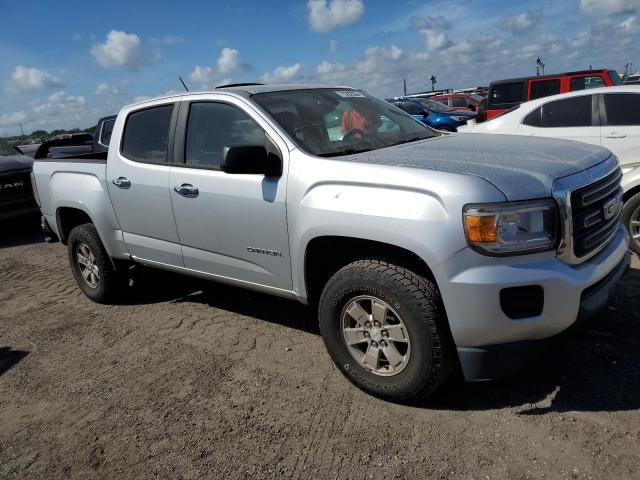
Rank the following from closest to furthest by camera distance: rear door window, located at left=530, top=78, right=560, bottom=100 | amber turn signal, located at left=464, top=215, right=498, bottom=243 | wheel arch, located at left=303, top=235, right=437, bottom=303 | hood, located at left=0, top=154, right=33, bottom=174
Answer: amber turn signal, located at left=464, top=215, right=498, bottom=243 < wheel arch, located at left=303, top=235, right=437, bottom=303 < hood, located at left=0, top=154, right=33, bottom=174 < rear door window, located at left=530, top=78, right=560, bottom=100

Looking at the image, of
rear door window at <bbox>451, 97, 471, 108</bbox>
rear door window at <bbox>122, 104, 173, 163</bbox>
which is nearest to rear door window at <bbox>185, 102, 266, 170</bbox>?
rear door window at <bbox>122, 104, 173, 163</bbox>

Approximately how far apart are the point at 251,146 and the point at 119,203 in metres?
1.76

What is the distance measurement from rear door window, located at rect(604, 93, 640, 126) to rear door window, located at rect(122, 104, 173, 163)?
4996 millimetres

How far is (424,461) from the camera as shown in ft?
8.61

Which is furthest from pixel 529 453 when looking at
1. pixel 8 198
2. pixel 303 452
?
pixel 8 198

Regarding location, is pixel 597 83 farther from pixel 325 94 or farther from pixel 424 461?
pixel 424 461

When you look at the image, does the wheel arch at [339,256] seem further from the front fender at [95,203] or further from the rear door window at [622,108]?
the rear door window at [622,108]

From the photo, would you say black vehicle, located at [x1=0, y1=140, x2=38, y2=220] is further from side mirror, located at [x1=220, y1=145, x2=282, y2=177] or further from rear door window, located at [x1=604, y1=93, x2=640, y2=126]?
rear door window, located at [x1=604, y1=93, x2=640, y2=126]

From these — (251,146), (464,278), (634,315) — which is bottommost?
(634,315)

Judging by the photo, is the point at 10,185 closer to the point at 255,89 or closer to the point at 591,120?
the point at 255,89

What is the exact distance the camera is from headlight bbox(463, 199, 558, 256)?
2561 mm

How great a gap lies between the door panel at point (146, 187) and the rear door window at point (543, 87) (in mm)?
9617

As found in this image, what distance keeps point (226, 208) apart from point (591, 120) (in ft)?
16.1

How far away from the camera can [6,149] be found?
32.2 ft
